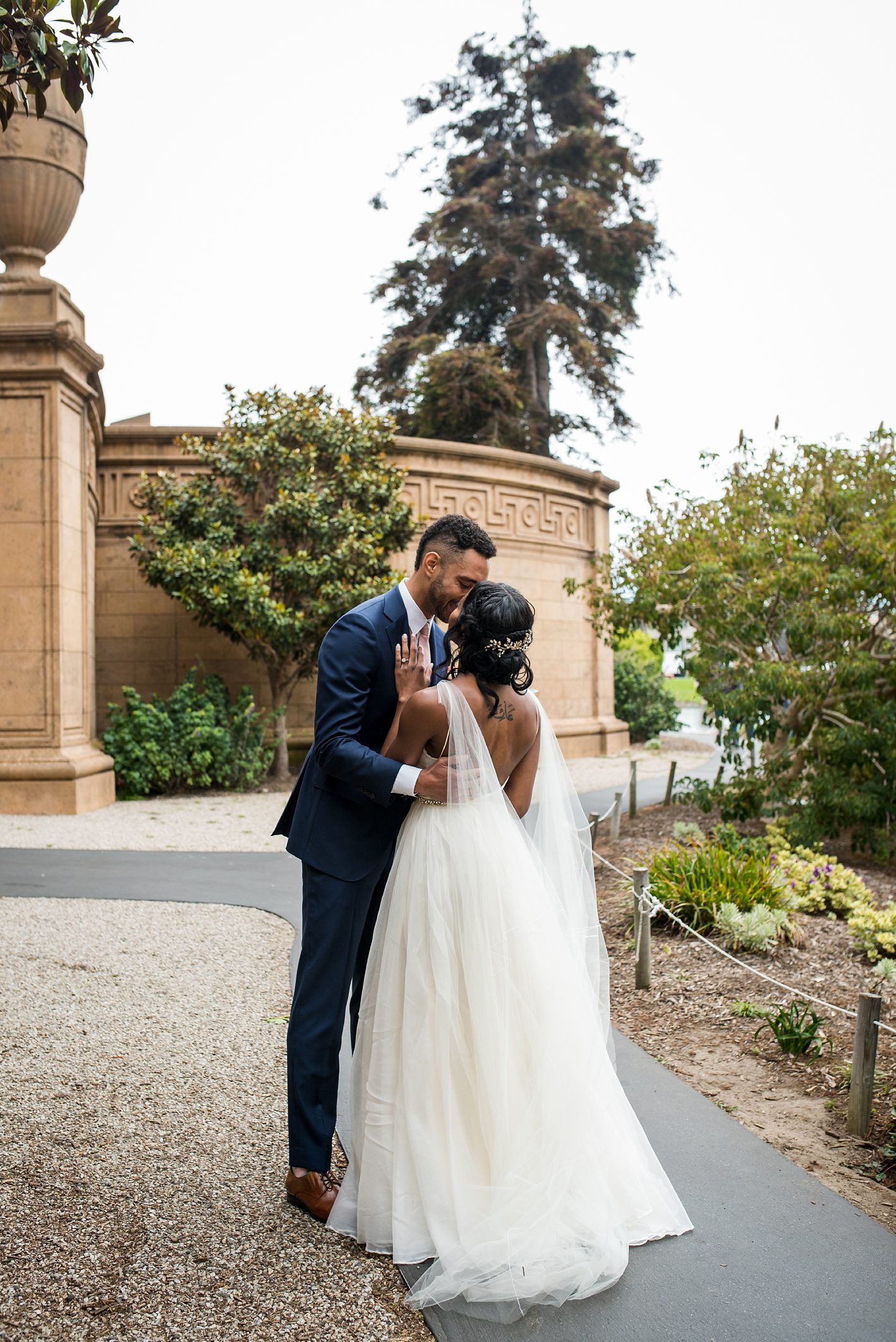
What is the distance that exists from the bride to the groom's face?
148 millimetres

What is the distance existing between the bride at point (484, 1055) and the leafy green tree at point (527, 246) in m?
23.2

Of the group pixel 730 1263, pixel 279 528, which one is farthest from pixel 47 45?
pixel 279 528

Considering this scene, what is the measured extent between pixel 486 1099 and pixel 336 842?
854mm

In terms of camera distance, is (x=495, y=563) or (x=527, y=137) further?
(x=527, y=137)

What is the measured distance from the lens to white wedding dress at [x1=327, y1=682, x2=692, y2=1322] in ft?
8.84

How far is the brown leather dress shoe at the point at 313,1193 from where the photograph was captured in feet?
9.76

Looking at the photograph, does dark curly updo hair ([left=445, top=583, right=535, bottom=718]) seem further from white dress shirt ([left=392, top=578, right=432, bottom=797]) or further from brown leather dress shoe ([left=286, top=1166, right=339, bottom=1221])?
brown leather dress shoe ([left=286, top=1166, right=339, bottom=1221])

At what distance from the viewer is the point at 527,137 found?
93.9ft

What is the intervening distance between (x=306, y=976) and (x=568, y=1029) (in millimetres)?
802

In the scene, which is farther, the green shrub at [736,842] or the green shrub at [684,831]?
the green shrub at [684,831]

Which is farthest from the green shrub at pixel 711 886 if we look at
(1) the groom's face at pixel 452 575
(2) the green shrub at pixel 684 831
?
(1) the groom's face at pixel 452 575

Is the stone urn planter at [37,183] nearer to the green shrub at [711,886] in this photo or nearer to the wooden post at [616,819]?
the wooden post at [616,819]

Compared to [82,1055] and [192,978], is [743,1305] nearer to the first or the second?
[82,1055]

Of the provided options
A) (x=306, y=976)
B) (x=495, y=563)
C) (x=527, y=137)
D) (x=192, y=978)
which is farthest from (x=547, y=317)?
(x=306, y=976)
